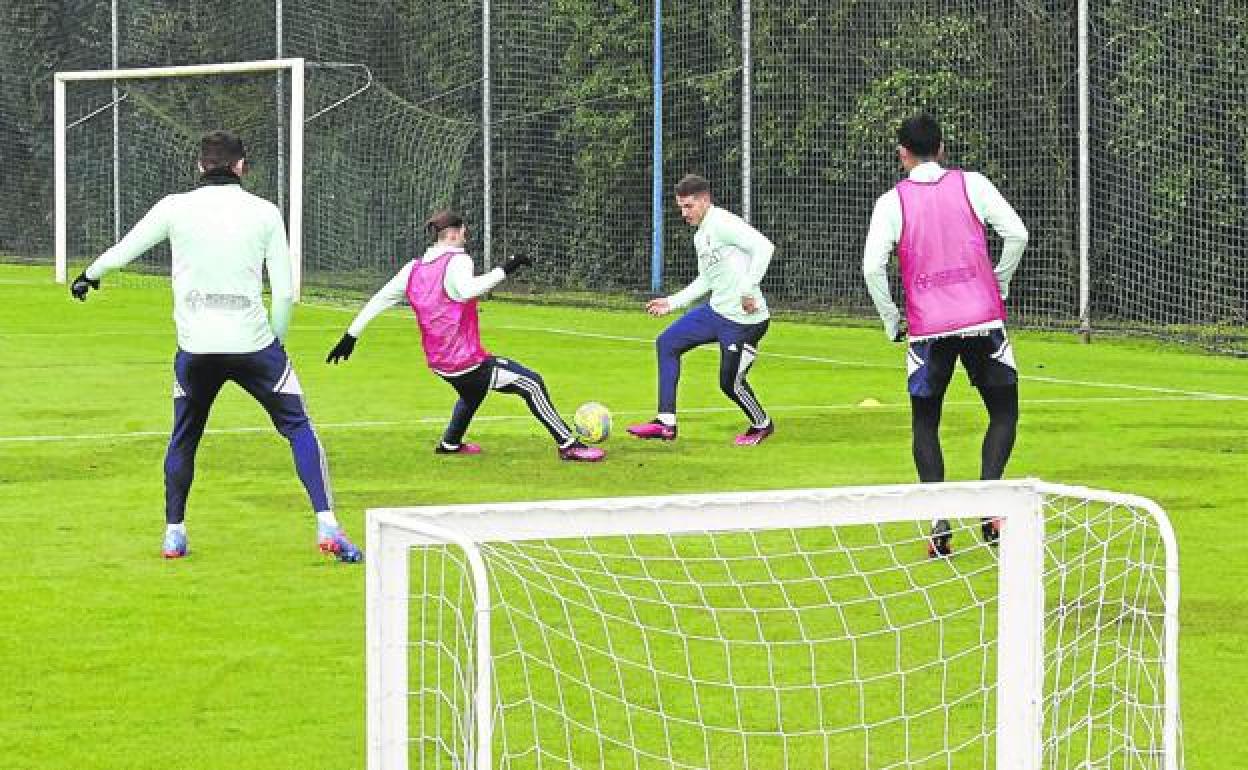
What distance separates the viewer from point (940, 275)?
417 inches

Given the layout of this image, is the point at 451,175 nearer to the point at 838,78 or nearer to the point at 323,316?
the point at 323,316

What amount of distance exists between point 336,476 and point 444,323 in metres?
1.10

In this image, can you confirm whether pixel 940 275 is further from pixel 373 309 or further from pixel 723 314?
pixel 723 314

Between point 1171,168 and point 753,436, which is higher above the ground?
point 1171,168

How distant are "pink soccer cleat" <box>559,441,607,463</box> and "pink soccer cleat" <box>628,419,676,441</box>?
1.00m

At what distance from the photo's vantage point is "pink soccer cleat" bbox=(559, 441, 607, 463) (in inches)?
559

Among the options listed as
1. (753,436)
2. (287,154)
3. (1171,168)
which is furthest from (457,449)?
(287,154)

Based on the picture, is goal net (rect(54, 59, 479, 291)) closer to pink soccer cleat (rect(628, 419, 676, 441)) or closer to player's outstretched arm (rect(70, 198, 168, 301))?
pink soccer cleat (rect(628, 419, 676, 441))

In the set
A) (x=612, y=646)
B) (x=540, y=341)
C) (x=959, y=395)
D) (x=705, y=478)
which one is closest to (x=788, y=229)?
(x=540, y=341)

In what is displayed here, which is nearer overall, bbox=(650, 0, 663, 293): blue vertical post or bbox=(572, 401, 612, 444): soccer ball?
bbox=(572, 401, 612, 444): soccer ball

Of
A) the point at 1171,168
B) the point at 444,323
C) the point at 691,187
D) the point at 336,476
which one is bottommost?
the point at 336,476

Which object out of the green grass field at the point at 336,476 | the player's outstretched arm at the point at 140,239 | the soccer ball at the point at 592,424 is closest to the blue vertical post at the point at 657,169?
the green grass field at the point at 336,476

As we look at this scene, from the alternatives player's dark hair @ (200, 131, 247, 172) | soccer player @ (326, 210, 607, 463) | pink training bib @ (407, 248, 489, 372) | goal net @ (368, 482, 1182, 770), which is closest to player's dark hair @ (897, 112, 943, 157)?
goal net @ (368, 482, 1182, 770)

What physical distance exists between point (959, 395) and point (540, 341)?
20.3 feet
